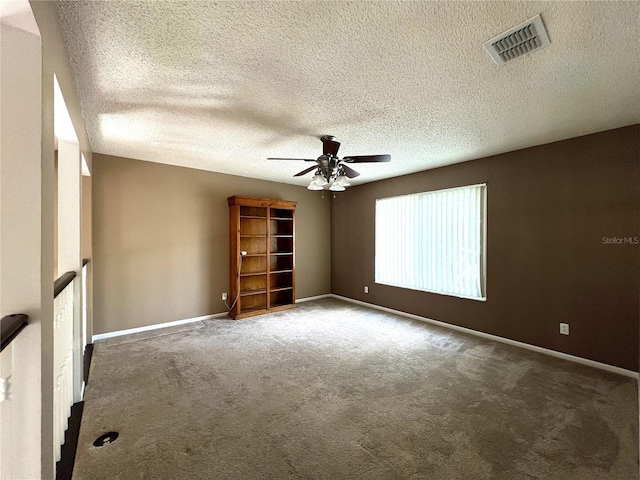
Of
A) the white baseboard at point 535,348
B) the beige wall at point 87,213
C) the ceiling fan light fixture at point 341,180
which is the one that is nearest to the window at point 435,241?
the white baseboard at point 535,348

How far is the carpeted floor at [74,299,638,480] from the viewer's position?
65.0 inches

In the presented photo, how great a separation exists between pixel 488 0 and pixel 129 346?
178 inches

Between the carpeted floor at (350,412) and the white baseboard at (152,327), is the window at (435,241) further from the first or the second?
the white baseboard at (152,327)

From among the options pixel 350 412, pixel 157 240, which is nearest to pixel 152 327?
pixel 157 240

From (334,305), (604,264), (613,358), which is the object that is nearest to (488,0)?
(604,264)

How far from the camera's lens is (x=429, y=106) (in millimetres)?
2320

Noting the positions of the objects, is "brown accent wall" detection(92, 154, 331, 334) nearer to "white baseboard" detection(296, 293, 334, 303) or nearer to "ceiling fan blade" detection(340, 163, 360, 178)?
"white baseboard" detection(296, 293, 334, 303)

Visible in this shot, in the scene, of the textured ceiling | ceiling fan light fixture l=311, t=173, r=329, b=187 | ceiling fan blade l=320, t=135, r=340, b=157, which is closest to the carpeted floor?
ceiling fan light fixture l=311, t=173, r=329, b=187

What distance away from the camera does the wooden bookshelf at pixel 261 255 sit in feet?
15.0

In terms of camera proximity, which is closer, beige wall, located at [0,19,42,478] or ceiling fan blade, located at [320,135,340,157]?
beige wall, located at [0,19,42,478]

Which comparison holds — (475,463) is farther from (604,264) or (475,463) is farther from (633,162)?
(633,162)

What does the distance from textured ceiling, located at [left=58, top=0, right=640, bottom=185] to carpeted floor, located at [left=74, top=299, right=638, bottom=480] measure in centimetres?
248

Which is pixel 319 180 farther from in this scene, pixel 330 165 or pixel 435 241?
pixel 435 241

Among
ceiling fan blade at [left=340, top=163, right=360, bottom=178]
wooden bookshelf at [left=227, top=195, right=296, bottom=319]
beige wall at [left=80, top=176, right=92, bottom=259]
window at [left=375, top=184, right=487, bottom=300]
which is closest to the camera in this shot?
ceiling fan blade at [left=340, top=163, right=360, bottom=178]
